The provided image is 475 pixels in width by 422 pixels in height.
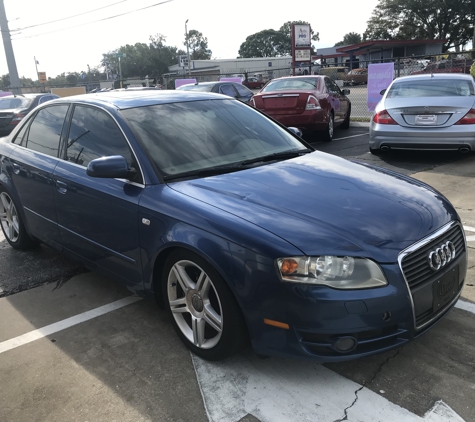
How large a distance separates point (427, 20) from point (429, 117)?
7268 cm

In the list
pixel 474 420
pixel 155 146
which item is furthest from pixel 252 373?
pixel 155 146

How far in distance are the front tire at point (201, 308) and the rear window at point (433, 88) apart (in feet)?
22.0

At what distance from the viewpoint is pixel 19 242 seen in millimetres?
4902

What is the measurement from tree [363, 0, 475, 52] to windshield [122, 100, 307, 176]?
74498 mm

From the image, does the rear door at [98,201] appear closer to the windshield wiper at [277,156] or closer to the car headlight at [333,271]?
the windshield wiper at [277,156]

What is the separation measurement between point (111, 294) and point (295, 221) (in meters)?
2.07

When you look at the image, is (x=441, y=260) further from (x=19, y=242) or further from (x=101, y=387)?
(x=19, y=242)

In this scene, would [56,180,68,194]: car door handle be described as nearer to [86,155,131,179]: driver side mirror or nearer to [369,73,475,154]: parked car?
[86,155,131,179]: driver side mirror

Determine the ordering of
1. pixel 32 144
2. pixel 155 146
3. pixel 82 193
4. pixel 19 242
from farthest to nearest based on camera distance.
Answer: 1. pixel 19 242
2. pixel 32 144
3. pixel 82 193
4. pixel 155 146

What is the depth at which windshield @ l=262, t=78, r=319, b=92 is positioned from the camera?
35.4 ft

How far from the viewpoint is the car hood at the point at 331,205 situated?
246 cm

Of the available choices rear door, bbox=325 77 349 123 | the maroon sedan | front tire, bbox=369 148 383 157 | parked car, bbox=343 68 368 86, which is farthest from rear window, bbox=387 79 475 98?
parked car, bbox=343 68 368 86

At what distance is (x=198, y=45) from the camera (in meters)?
130

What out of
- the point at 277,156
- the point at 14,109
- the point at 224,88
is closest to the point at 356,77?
the point at 224,88
